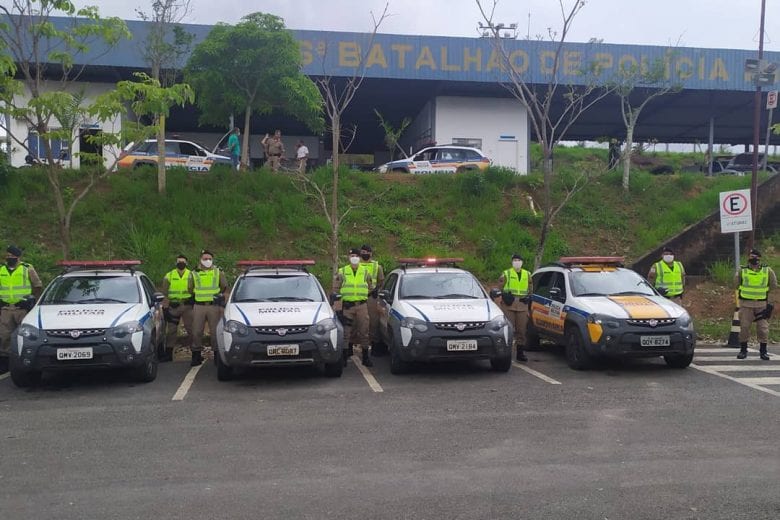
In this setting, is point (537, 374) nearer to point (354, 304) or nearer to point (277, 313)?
point (354, 304)

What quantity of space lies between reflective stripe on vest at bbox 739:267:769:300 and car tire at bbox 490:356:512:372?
4416 mm

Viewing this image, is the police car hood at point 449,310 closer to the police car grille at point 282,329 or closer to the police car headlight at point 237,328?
the police car grille at point 282,329

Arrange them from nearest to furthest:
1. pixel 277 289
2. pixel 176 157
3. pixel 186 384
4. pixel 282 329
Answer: pixel 282 329, pixel 186 384, pixel 277 289, pixel 176 157

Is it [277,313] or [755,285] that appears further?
[755,285]

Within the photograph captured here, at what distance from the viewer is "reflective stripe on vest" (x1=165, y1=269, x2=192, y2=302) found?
11.4 metres

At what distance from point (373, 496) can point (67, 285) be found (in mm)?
6929

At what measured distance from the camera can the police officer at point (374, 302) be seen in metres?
11.8

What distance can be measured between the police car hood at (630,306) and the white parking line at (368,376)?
3267 mm

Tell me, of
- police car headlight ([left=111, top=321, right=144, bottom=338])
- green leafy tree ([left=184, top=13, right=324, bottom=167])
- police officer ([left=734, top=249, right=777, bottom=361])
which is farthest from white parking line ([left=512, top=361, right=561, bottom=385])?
green leafy tree ([left=184, top=13, right=324, bottom=167])

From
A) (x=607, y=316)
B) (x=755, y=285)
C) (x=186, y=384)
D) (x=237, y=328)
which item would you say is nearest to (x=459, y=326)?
(x=607, y=316)

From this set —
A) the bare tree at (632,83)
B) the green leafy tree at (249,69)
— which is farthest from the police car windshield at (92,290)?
the bare tree at (632,83)

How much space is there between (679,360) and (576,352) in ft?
4.82

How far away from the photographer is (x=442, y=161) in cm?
2428

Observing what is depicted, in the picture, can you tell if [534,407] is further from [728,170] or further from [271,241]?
[728,170]
